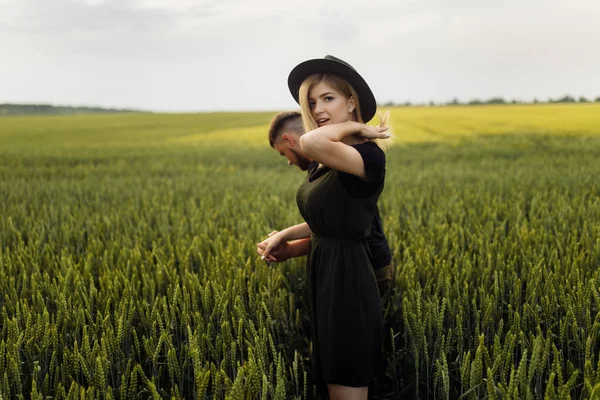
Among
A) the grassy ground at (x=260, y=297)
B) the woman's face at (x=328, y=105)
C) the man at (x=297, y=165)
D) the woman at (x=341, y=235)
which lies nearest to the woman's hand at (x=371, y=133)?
the woman at (x=341, y=235)

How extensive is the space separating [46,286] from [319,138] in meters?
1.52

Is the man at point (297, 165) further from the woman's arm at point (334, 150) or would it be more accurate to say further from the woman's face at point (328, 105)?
the woman's arm at point (334, 150)

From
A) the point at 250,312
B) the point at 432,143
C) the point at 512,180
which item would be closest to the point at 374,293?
the point at 250,312

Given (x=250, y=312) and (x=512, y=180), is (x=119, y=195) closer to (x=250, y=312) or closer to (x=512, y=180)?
(x=250, y=312)

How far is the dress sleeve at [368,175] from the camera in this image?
1495 millimetres

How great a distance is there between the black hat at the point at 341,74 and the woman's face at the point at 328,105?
0.16ft

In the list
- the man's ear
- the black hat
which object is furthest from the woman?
the man's ear

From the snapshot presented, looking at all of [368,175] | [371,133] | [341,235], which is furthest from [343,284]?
[371,133]

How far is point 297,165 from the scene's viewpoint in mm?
1981

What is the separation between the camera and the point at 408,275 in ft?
7.73

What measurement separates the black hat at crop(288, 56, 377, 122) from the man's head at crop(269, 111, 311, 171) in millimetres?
234

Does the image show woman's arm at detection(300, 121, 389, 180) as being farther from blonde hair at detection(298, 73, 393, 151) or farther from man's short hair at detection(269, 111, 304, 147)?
man's short hair at detection(269, 111, 304, 147)

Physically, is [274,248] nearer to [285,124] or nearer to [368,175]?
[285,124]

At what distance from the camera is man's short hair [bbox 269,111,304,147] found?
1949 millimetres
